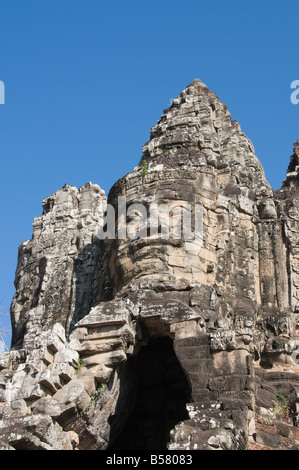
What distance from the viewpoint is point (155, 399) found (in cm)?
2369

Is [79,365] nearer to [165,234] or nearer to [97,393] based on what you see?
[97,393]

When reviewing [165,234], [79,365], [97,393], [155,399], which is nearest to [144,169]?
[165,234]

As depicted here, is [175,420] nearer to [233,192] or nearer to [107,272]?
[107,272]

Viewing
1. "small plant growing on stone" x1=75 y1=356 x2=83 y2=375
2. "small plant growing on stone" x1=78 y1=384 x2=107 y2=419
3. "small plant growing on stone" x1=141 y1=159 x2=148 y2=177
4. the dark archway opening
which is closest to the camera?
"small plant growing on stone" x1=78 y1=384 x2=107 y2=419

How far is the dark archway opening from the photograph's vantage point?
76.0 feet

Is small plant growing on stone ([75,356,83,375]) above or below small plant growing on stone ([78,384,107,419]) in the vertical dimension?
above

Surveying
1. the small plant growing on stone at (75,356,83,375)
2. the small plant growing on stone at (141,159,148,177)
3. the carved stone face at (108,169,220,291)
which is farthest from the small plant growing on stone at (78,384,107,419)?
the small plant growing on stone at (141,159,148,177)

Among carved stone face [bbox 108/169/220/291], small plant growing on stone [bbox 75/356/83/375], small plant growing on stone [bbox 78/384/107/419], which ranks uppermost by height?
carved stone face [bbox 108/169/220/291]

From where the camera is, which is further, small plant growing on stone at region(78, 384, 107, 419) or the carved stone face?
the carved stone face

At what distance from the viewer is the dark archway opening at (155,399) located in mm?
23156

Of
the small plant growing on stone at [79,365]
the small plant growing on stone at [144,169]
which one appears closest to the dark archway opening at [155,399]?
the small plant growing on stone at [79,365]

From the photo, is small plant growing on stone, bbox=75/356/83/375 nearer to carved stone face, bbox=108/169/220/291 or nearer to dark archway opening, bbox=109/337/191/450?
dark archway opening, bbox=109/337/191/450

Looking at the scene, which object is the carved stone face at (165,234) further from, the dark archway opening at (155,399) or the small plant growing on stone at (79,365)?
the small plant growing on stone at (79,365)
